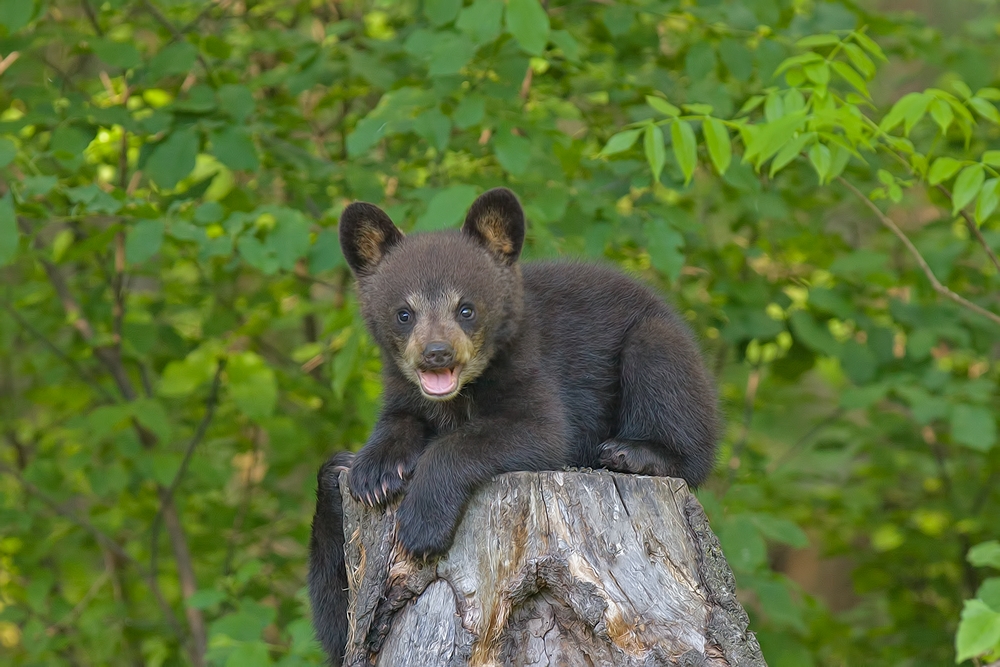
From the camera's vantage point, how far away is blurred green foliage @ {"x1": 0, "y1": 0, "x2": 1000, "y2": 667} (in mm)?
4660

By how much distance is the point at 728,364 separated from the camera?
23.3ft

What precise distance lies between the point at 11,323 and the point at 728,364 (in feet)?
15.6

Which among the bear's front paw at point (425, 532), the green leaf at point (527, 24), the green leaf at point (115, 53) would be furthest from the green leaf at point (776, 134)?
the green leaf at point (115, 53)

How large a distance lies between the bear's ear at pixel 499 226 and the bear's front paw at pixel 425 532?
119 cm

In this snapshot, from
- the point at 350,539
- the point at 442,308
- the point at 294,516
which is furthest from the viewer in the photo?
the point at 294,516

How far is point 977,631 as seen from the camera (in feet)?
10.2

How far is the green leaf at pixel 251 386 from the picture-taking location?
5.27 meters

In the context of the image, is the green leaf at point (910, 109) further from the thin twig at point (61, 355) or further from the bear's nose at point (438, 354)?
the thin twig at point (61, 355)

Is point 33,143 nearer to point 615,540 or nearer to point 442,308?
point 442,308

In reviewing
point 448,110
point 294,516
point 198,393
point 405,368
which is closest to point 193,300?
point 198,393

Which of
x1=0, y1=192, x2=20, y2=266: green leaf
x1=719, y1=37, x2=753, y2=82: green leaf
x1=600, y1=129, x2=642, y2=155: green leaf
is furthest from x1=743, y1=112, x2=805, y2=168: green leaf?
x1=0, y1=192, x2=20, y2=266: green leaf

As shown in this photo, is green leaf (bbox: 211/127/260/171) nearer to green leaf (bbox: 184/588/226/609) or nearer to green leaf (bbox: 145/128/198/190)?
green leaf (bbox: 145/128/198/190)

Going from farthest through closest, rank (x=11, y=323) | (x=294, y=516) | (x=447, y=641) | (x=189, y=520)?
(x=189, y=520) → (x=294, y=516) → (x=11, y=323) → (x=447, y=641)

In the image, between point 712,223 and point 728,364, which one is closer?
point 728,364
